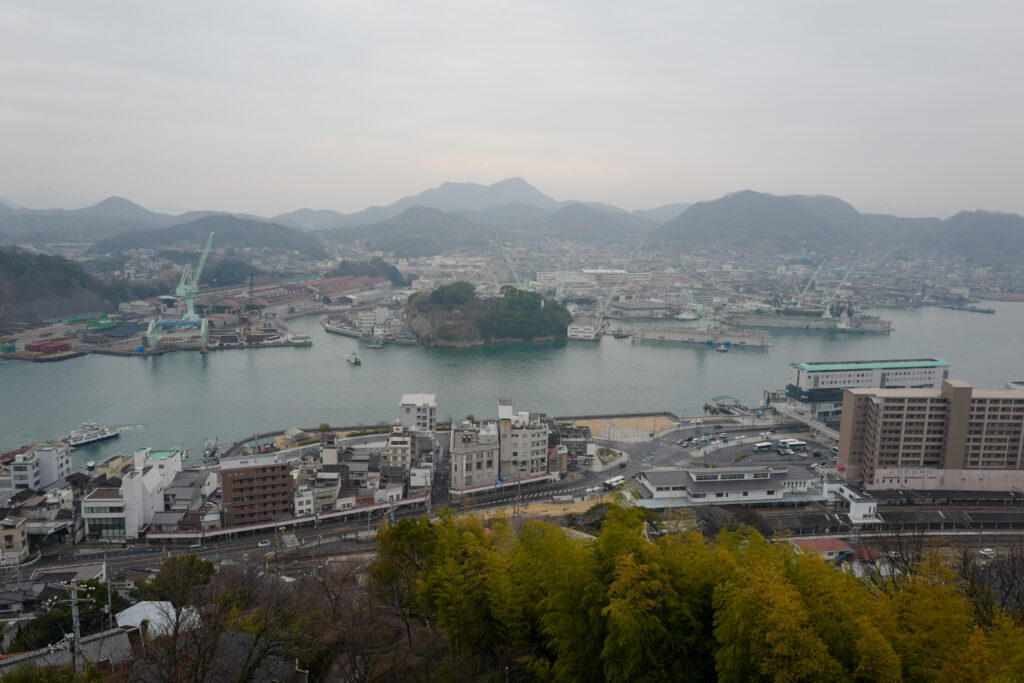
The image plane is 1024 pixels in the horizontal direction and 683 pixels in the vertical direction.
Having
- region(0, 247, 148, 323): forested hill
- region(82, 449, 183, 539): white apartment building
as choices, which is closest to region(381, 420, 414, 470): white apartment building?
region(82, 449, 183, 539): white apartment building

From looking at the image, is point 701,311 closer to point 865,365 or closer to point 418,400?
point 865,365

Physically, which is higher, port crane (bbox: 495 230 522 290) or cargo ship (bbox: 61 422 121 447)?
port crane (bbox: 495 230 522 290)

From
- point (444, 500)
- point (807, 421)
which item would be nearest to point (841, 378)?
point (807, 421)

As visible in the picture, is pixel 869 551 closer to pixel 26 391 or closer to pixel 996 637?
Answer: pixel 996 637

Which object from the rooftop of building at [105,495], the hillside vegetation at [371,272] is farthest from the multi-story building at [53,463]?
the hillside vegetation at [371,272]

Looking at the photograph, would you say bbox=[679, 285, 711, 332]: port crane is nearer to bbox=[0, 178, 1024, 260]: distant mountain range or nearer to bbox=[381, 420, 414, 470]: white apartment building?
bbox=[381, 420, 414, 470]: white apartment building

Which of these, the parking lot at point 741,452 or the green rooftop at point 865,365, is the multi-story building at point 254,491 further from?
the green rooftop at point 865,365
